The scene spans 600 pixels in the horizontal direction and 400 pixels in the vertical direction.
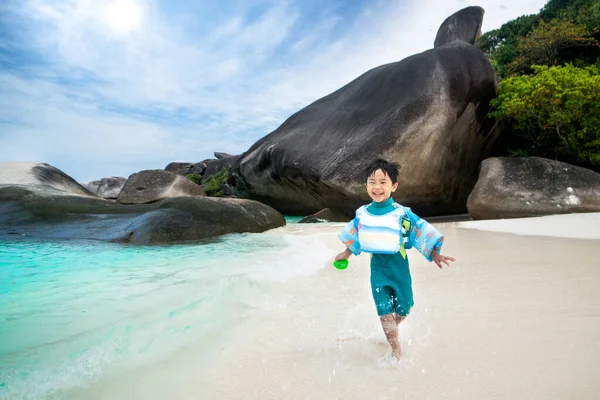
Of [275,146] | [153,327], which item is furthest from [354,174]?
→ [153,327]

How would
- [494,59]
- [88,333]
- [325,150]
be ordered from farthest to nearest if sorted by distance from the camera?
[494,59], [325,150], [88,333]

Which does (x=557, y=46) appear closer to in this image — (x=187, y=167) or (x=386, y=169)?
(x=386, y=169)

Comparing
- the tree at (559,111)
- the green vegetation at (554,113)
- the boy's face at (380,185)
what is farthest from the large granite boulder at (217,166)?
the boy's face at (380,185)

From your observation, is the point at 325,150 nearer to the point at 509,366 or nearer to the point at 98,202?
the point at 98,202

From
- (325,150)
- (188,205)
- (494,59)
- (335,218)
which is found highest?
(494,59)

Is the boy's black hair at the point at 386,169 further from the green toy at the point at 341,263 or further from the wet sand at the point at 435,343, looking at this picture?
the wet sand at the point at 435,343

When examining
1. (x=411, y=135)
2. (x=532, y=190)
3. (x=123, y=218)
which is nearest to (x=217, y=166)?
(x=411, y=135)

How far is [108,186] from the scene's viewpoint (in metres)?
27.5

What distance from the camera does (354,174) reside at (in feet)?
29.4

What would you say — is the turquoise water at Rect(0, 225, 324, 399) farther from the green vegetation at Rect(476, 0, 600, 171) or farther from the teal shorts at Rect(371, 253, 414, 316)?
the green vegetation at Rect(476, 0, 600, 171)

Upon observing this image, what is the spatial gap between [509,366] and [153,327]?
1.90m

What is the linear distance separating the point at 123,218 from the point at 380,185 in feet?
20.7

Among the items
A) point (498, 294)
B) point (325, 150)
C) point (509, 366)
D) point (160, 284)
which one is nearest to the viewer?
point (509, 366)

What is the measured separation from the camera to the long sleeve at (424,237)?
6.00 feet
